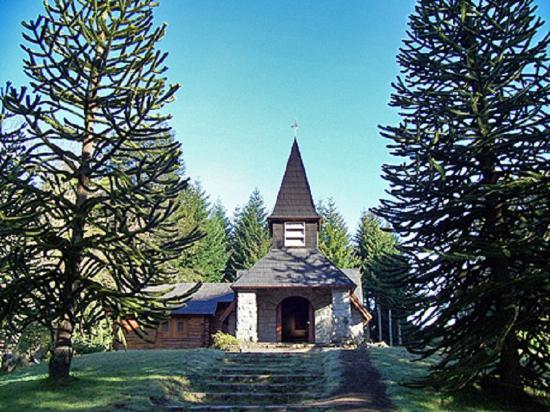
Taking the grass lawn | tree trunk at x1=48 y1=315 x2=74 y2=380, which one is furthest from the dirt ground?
tree trunk at x1=48 y1=315 x2=74 y2=380

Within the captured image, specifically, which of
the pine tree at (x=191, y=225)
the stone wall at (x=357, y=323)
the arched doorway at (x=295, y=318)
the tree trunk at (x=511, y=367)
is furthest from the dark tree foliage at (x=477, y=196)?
the pine tree at (x=191, y=225)

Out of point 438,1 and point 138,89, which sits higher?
point 438,1

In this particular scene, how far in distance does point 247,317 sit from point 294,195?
6.80 meters

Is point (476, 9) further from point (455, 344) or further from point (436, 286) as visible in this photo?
point (455, 344)

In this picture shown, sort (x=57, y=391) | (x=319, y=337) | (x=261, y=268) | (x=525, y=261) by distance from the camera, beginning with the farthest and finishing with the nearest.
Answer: (x=261, y=268)
(x=319, y=337)
(x=57, y=391)
(x=525, y=261)

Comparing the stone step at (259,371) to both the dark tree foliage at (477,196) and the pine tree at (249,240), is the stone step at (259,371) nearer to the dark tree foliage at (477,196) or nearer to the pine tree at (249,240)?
the dark tree foliage at (477,196)

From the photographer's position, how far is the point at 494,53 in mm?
9219

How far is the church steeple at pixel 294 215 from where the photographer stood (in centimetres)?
2262

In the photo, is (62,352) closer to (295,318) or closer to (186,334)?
(186,334)

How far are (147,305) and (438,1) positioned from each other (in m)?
8.72

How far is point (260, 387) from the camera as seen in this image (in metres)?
10.4

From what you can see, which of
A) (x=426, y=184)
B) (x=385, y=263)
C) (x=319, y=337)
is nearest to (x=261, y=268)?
(x=319, y=337)

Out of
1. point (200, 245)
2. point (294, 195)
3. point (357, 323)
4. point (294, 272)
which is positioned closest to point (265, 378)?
point (294, 272)

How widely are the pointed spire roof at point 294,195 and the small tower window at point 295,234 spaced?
494mm
